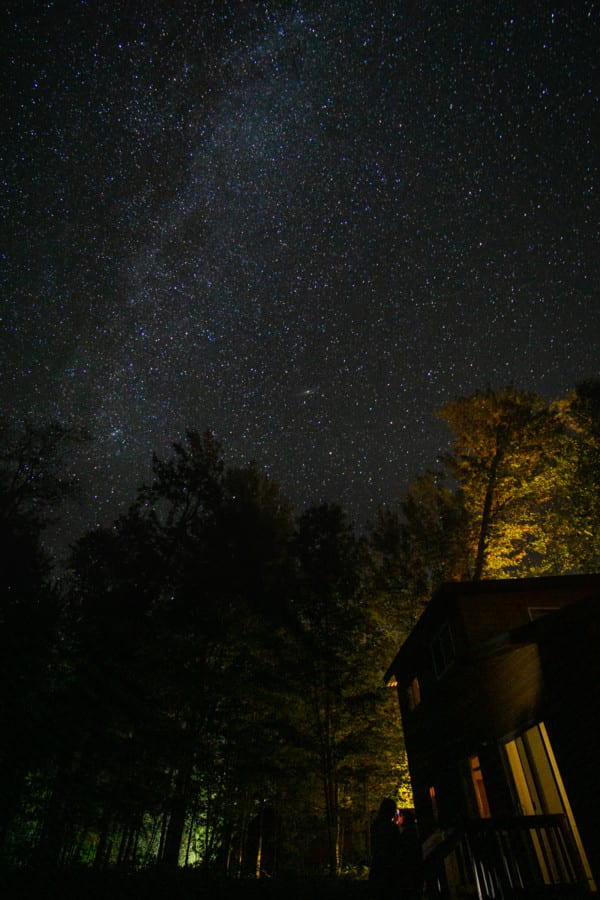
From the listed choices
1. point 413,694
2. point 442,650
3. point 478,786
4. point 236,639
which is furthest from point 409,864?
point 236,639

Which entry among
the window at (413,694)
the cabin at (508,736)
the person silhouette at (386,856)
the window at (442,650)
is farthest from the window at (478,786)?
the person silhouette at (386,856)

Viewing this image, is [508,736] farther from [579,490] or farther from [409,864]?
[579,490]

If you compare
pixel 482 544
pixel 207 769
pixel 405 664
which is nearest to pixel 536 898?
pixel 405 664

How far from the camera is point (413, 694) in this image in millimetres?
14328

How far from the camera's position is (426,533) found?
22.7 metres

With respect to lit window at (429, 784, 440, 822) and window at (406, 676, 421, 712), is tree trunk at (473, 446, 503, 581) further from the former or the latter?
lit window at (429, 784, 440, 822)

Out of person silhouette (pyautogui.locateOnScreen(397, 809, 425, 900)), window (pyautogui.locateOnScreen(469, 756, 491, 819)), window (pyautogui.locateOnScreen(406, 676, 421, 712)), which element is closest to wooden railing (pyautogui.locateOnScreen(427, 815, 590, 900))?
person silhouette (pyautogui.locateOnScreen(397, 809, 425, 900))

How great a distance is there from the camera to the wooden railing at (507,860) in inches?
206

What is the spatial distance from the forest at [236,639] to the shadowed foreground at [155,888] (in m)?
1.36

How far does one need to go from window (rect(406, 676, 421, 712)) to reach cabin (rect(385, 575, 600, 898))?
5cm

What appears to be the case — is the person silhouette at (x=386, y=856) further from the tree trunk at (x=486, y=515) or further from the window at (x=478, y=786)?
the tree trunk at (x=486, y=515)

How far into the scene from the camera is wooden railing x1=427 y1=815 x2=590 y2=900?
5.23 meters

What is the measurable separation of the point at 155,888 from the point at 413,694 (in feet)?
26.7

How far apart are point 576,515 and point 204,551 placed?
1642 centimetres
